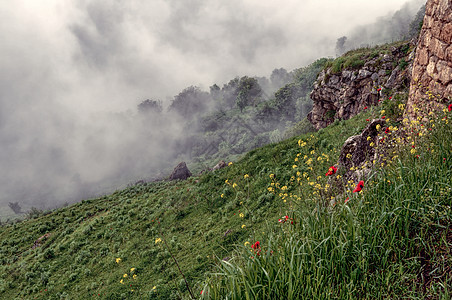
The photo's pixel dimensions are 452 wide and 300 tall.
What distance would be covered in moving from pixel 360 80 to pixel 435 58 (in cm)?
2025

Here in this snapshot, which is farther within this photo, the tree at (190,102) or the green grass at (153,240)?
the tree at (190,102)

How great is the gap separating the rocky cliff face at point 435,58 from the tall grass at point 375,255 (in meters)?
3.23

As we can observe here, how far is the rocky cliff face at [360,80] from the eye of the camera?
65.0 ft

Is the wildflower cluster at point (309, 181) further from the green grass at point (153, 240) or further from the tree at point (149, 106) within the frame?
the tree at point (149, 106)

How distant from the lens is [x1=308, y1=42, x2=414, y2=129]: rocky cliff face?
65.0 ft

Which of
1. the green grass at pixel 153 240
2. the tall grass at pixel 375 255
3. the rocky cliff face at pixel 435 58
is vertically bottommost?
the green grass at pixel 153 240

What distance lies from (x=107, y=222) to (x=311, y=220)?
882 inches

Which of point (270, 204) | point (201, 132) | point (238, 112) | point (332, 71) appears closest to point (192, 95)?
point (201, 132)

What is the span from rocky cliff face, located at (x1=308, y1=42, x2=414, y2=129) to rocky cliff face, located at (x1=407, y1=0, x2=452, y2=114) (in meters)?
12.6

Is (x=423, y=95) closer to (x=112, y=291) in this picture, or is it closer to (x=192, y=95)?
(x=112, y=291)

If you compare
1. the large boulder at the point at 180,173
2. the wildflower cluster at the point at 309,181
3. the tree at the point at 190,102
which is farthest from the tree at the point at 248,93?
the wildflower cluster at the point at 309,181

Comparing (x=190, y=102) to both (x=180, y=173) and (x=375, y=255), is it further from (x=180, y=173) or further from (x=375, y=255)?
(x=375, y=255)

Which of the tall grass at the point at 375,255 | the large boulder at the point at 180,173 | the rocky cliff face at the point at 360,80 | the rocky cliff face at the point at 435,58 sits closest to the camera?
the tall grass at the point at 375,255

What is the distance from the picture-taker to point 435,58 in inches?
234
